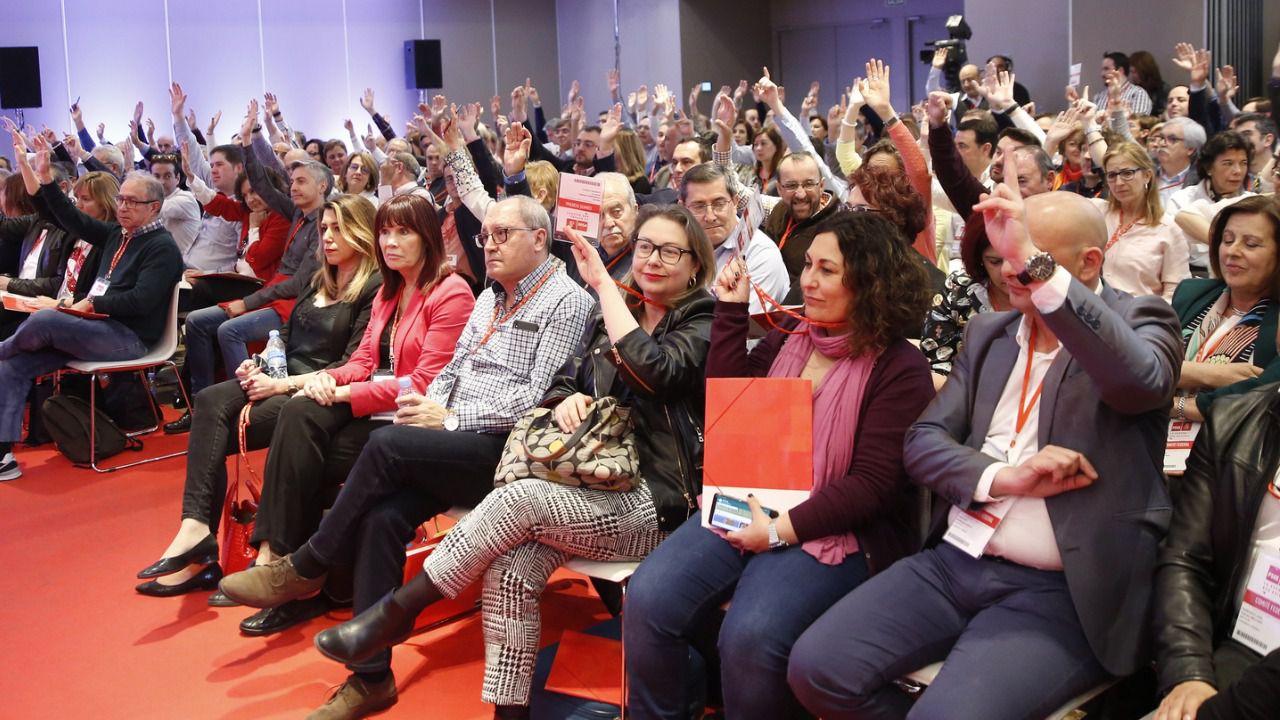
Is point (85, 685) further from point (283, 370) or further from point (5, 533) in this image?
point (5, 533)

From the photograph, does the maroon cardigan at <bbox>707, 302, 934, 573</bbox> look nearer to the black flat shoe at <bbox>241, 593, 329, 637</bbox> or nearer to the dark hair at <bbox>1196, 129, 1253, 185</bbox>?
the black flat shoe at <bbox>241, 593, 329, 637</bbox>

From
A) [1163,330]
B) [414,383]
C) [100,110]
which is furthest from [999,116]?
[100,110]

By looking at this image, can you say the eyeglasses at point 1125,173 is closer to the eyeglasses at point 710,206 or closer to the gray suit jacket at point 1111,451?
the eyeglasses at point 710,206

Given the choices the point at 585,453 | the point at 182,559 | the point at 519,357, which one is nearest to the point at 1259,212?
the point at 585,453

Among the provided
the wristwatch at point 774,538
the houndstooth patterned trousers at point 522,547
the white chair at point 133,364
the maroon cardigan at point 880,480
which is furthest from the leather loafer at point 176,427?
the maroon cardigan at point 880,480

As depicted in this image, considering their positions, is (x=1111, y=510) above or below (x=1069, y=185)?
below

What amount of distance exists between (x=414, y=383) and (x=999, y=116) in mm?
3977

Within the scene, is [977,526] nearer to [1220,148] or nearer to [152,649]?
[152,649]

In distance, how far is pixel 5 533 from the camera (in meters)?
4.79

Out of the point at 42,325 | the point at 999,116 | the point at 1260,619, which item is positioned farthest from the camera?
the point at 999,116

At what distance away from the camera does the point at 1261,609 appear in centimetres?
191

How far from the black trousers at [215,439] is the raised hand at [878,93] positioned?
98.4 inches

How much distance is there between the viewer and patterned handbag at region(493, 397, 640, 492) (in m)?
2.80

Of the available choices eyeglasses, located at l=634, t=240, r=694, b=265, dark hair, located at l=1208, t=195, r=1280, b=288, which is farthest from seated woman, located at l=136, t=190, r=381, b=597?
dark hair, located at l=1208, t=195, r=1280, b=288
